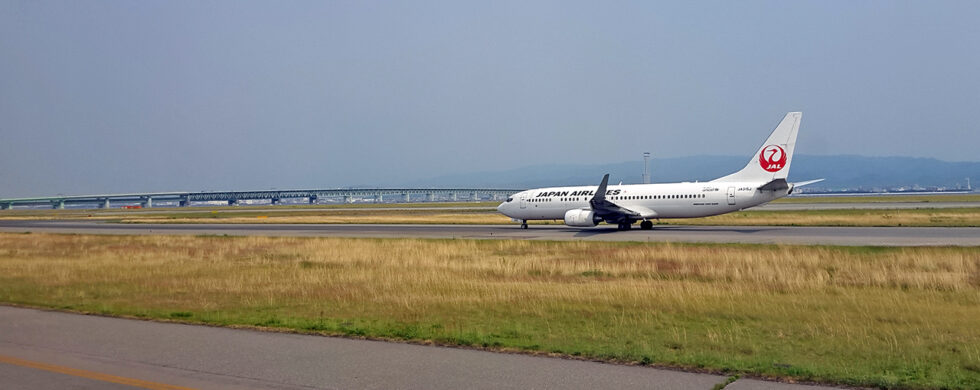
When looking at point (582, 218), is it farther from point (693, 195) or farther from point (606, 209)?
point (693, 195)

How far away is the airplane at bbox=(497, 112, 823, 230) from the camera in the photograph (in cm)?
4284

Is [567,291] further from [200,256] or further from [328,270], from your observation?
[200,256]

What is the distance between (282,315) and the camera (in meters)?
15.7

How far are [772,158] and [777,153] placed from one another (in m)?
0.39

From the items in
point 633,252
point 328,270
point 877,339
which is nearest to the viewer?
point 877,339

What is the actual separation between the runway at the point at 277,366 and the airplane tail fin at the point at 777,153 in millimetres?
35916

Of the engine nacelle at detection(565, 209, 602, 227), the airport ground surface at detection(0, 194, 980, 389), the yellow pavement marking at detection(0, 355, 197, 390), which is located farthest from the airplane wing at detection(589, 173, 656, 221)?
the yellow pavement marking at detection(0, 355, 197, 390)

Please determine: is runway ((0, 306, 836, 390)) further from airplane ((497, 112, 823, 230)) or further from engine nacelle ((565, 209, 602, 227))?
engine nacelle ((565, 209, 602, 227))

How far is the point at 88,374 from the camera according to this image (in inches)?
384

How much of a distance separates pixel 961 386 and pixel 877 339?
3.17m

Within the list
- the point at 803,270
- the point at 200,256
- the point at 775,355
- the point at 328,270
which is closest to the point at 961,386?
the point at 775,355

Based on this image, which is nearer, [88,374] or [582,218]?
[88,374]

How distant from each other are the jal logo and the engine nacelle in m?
9.86

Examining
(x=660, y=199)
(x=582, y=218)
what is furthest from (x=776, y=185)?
(x=582, y=218)
